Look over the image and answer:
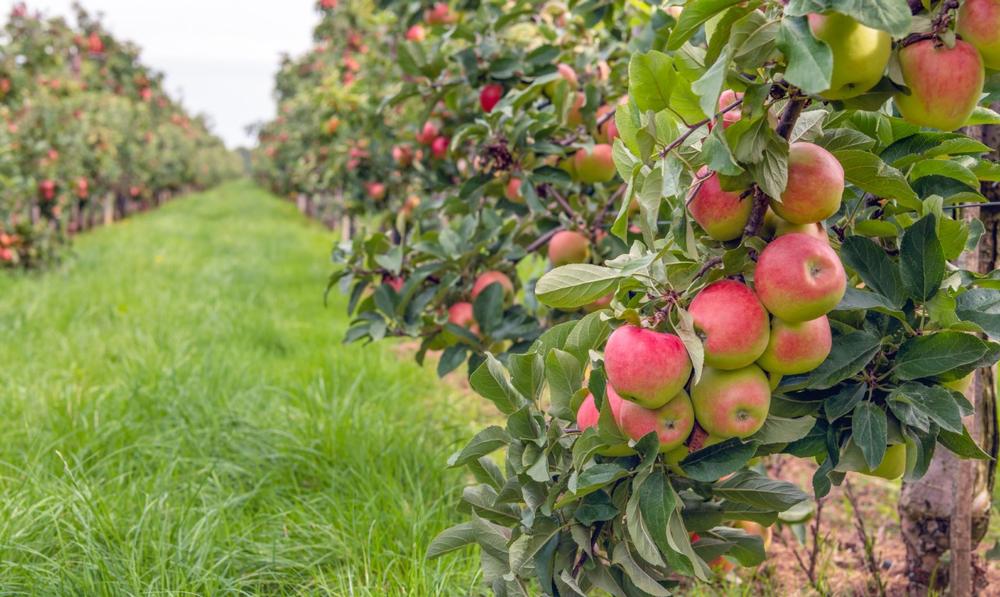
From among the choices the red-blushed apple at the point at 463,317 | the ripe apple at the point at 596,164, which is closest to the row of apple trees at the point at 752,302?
the red-blushed apple at the point at 463,317

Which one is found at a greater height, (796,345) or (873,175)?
(873,175)

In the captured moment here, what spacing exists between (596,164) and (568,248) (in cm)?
21

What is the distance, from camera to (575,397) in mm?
1025

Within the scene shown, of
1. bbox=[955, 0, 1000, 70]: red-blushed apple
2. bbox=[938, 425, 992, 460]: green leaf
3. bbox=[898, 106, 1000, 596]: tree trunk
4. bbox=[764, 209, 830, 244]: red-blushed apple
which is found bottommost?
bbox=[898, 106, 1000, 596]: tree trunk

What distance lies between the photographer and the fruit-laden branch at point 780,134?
2.63ft

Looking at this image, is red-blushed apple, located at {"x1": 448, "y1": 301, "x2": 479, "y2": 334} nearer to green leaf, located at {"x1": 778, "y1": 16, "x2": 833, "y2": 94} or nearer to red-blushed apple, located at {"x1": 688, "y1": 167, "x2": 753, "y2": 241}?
red-blushed apple, located at {"x1": 688, "y1": 167, "x2": 753, "y2": 241}

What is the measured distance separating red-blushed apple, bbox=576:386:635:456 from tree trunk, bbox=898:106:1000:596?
31.9 inches

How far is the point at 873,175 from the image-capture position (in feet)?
2.87

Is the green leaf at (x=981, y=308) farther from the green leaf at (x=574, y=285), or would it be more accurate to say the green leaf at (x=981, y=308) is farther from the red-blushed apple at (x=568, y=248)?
the red-blushed apple at (x=568, y=248)

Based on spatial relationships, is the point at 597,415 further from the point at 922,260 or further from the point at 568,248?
the point at 568,248

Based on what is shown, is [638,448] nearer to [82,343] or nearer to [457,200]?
[457,200]

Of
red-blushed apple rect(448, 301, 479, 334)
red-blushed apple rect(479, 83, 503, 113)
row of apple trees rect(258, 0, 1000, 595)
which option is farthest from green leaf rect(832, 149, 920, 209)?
red-blushed apple rect(479, 83, 503, 113)

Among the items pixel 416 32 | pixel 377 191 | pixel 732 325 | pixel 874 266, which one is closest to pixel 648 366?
pixel 732 325

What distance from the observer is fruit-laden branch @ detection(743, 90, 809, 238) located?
802 mm
